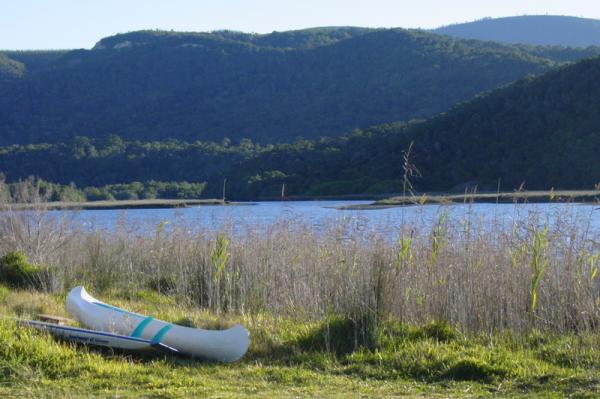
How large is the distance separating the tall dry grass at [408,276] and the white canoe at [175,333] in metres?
1.56

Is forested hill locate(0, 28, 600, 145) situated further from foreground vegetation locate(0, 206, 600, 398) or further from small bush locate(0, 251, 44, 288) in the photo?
foreground vegetation locate(0, 206, 600, 398)

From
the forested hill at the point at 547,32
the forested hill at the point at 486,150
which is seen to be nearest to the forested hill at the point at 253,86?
the forested hill at the point at 486,150

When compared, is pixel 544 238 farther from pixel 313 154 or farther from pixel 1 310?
pixel 313 154

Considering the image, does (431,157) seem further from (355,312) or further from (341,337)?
(341,337)

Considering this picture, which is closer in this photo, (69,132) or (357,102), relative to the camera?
(357,102)

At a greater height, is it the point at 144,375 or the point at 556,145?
the point at 556,145

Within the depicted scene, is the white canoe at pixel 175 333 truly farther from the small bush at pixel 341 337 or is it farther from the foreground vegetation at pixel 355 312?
the small bush at pixel 341 337

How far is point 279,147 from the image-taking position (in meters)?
65.1

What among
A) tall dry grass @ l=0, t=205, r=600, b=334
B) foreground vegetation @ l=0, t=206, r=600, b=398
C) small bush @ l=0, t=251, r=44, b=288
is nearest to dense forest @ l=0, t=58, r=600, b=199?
tall dry grass @ l=0, t=205, r=600, b=334

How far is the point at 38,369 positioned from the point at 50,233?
971 centimetres

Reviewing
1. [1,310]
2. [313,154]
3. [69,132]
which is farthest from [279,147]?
[1,310]

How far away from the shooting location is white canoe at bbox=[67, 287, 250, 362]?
9648 millimetres

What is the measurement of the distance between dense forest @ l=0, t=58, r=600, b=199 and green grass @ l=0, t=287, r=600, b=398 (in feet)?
106

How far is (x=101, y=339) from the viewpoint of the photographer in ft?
32.3
